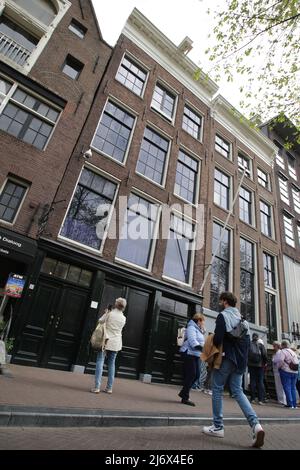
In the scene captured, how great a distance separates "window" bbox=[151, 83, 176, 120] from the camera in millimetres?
14148

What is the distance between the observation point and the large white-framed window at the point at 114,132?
1112 cm

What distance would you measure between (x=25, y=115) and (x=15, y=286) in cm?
586

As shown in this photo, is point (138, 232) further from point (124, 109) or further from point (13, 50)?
point (13, 50)

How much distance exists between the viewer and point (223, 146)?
17.2 m

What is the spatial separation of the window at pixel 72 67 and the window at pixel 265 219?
41.7 feet

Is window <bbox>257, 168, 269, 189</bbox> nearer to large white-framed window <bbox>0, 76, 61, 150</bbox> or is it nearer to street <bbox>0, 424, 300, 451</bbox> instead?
large white-framed window <bbox>0, 76, 61, 150</bbox>

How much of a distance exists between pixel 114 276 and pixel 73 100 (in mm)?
6672

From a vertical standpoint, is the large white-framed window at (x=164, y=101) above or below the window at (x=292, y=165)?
below

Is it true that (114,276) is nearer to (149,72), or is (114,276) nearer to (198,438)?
(198,438)

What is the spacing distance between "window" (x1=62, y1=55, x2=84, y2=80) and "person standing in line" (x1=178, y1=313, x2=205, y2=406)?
10325 millimetres

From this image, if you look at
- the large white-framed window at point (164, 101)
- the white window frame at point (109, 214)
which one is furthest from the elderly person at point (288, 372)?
the large white-framed window at point (164, 101)

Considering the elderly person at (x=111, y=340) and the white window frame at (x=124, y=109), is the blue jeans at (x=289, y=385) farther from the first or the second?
the white window frame at (x=124, y=109)

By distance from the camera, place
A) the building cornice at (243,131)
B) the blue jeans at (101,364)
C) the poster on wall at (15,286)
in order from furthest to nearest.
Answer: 1. the building cornice at (243,131)
2. the poster on wall at (15,286)
3. the blue jeans at (101,364)
